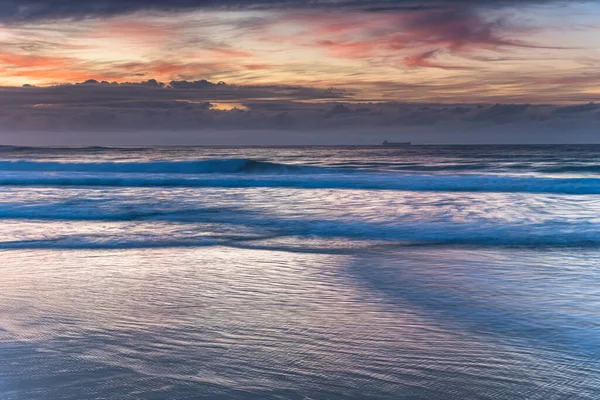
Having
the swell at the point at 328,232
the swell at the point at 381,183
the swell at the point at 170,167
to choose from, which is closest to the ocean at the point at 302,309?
the swell at the point at 328,232

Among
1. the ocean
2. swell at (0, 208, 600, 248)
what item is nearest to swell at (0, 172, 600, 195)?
swell at (0, 208, 600, 248)

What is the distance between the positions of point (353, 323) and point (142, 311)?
170 centimetres

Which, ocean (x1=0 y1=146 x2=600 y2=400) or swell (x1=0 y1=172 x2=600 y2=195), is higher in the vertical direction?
ocean (x1=0 y1=146 x2=600 y2=400)

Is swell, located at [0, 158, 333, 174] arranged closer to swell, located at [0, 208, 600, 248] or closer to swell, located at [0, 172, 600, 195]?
swell, located at [0, 172, 600, 195]

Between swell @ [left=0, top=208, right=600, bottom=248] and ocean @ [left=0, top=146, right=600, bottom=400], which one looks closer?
ocean @ [left=0, top=146, right=600, bottom=400]

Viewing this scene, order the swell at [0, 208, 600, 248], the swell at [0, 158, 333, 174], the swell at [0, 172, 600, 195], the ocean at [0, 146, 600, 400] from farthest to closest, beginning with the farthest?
the swell at [0, 158, 333, 174]
the swell at [0, 172, 600, 195]
the swell at [0, 208, 600, 248]
the ocean at [0, 146, 600, 400]

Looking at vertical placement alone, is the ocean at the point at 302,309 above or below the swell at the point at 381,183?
above

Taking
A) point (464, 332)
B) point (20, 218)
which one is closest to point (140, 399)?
point (464, 332)

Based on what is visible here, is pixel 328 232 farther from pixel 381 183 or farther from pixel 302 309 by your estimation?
pixel 381 183

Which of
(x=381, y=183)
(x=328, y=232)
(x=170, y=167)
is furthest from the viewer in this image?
(x=170, y=167)

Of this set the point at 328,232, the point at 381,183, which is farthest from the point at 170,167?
the point at 328,232

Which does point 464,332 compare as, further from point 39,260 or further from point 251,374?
point 39,260

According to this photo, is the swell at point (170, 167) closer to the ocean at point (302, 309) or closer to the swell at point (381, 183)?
the swell at point (381, 183)

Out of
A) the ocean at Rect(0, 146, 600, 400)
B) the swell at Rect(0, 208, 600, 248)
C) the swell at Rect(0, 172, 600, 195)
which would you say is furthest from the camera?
the swell at Rect(0, 172, 600, 195)
